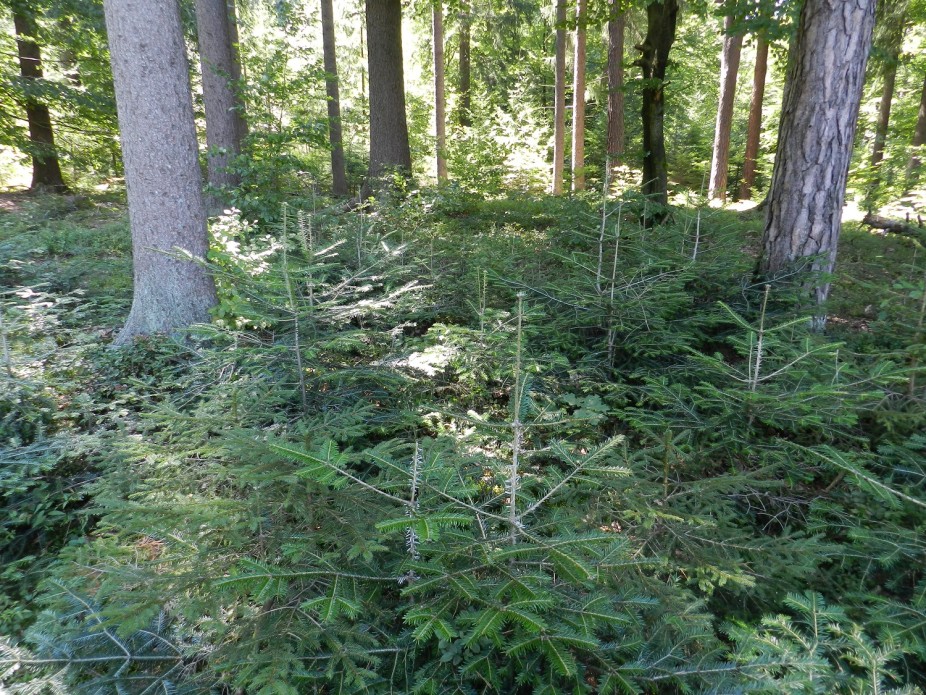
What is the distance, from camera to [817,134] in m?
4.59

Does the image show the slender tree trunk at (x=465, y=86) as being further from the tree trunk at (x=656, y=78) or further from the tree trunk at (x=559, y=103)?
the tree trunk at (x=656, y=78)

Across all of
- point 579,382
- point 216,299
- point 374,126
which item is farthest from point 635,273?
point 374,126

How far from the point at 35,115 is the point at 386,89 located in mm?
10683

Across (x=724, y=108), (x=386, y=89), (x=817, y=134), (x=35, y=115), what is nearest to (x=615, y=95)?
(x=724, y=108)

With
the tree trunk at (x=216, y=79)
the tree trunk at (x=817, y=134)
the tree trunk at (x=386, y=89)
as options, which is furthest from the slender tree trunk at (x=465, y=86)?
the tree trunk at (x=817, y=134)

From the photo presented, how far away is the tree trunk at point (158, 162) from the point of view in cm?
500

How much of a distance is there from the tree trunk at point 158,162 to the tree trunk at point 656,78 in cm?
586

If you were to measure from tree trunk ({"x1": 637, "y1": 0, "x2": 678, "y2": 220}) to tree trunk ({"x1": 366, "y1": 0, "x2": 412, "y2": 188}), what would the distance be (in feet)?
16.5

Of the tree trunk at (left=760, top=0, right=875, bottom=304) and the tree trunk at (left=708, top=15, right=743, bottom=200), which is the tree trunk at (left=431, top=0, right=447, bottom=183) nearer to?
the tree trunk at (left=708, top=15, right=743, bottom=200)

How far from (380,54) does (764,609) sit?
39.1ft

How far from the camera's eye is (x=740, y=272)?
15.5 ft

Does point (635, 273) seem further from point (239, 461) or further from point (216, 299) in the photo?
point (216, 299)

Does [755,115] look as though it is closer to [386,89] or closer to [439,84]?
[439,84]

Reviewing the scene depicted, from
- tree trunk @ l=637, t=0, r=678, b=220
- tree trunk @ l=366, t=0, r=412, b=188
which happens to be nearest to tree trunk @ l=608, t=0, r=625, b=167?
tree trunk @ l=637, t=0, r=678, b=220
